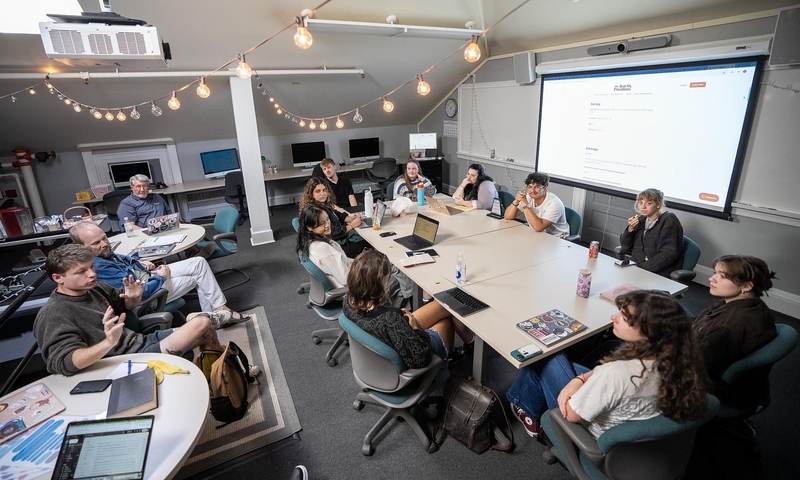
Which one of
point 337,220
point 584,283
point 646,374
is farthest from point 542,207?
point 646,374

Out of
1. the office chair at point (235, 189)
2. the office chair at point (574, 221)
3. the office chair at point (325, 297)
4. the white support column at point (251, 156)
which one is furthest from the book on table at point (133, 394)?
the office chair at point (235, 189)

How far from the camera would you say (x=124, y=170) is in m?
6.32

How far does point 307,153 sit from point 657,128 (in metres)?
5.65

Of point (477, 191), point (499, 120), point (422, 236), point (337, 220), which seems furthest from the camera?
point (499, 120)

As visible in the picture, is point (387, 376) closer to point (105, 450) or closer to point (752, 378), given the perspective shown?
point (105, 450)

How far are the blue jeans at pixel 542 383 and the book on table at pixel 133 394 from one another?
1.80 meters


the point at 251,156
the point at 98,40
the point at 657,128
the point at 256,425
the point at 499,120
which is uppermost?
the point at 98,40

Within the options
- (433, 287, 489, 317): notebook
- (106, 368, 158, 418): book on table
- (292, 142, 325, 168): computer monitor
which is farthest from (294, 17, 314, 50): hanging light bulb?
(292, 142, 325, 168): computer monitor

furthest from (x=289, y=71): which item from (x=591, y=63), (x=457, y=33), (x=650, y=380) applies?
(x=650, y=380)

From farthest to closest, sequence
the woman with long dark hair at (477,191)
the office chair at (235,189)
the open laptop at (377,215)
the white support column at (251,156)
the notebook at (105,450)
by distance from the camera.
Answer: the office chair at (235,189) < the white support column at (251,156) < the woman with long dark hair at (477,191) < the open laptop at (377,215) < the notebook at (105,450)

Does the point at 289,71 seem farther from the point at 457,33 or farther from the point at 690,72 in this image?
the point at 690,72

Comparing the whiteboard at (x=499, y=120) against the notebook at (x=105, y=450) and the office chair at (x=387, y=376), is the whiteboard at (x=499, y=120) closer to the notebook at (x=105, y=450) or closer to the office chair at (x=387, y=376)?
the office chair at (x=387, y=376)

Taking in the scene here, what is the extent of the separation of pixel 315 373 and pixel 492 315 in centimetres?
151

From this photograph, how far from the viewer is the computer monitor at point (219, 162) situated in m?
6.85
